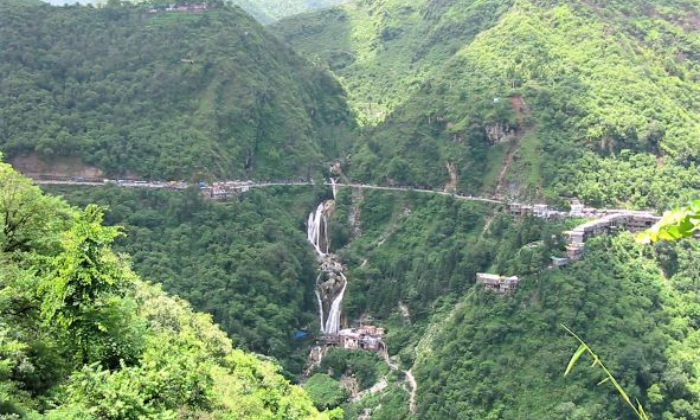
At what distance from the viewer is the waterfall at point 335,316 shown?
142 ft

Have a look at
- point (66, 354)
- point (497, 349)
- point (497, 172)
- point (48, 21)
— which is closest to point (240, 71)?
point (48, 21)

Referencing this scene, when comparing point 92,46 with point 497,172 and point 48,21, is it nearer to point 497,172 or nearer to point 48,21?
point 48,21

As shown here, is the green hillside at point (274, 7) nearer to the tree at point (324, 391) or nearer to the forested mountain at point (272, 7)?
the forested mountain at point (272, 7)

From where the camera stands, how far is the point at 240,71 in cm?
5669

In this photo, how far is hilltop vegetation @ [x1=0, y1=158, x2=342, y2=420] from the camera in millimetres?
10234

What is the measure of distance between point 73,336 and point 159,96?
44.3 meters

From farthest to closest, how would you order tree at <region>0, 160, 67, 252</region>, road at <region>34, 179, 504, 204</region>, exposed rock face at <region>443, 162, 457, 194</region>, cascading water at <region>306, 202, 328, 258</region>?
cascading water at <region>306, 202, 328, 258</region>, exposed rock face at <region>443, 162, 457, 194</region>, road at <region>34, 179, 504, 204</region>, tree at <region>0, 160, 67, 252</region>

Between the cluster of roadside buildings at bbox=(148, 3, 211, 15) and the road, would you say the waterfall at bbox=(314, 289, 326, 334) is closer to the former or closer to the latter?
the road

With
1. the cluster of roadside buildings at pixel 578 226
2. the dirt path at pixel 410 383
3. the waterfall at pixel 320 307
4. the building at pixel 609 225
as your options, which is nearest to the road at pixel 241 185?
the cluster of roadside buildings at pixel 578 226

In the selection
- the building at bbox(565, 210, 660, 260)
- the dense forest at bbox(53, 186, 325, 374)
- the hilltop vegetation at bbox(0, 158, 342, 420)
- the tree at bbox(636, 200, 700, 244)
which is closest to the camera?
the tree at bbox(636, 200, 700, 244)

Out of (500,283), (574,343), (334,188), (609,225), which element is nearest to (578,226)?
(609,225)

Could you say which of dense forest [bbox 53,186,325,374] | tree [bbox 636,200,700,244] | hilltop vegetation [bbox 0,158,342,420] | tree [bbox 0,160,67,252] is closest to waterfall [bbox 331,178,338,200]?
dense forest [bbox 53,186,325,374]

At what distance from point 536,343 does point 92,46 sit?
135 feet

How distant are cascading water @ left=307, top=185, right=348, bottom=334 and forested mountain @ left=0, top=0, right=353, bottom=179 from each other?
15.0 ft
